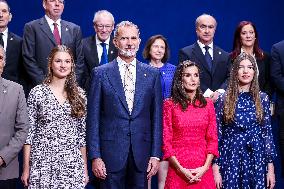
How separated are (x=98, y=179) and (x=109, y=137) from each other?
32 cm

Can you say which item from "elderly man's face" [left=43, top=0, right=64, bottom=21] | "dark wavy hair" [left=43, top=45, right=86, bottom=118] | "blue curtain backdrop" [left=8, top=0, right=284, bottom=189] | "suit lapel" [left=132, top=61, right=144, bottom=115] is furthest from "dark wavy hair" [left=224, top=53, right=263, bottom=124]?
"blue curtain backdrop" [left=8, top=0, right=284, bottom=189]

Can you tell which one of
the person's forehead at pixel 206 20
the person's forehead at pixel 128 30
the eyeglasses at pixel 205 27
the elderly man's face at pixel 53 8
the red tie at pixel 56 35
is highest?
the elderly man's face at pixel 53 8

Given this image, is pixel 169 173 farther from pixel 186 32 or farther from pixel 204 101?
pixel 186 32

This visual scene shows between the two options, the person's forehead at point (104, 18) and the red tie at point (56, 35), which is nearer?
the red tie at point (56, 35)

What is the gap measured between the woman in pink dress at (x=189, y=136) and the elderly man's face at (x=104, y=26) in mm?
1334

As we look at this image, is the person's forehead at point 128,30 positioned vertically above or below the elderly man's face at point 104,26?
below

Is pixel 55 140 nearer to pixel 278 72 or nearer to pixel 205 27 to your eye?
pixel 205 27

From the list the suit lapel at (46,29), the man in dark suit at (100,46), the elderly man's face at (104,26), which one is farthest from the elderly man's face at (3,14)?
the elderly man's face at (104,26)

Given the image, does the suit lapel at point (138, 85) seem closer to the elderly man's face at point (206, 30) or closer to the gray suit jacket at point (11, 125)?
the gray suit jacket at point (11, 125)

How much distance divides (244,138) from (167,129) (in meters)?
0.61

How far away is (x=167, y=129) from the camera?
458 cm

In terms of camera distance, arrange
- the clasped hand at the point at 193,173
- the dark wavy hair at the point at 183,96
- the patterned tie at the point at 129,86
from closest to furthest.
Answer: the patterned tie at the point at 129,86 → the clasped hand at the point at 193,173 → the dark wavy hair at the point at 183,96

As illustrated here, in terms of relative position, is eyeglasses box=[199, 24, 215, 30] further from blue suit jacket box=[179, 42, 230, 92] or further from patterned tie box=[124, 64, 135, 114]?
patterned tie box=[124, 64, 135, 114]

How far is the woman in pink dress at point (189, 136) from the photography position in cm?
455
